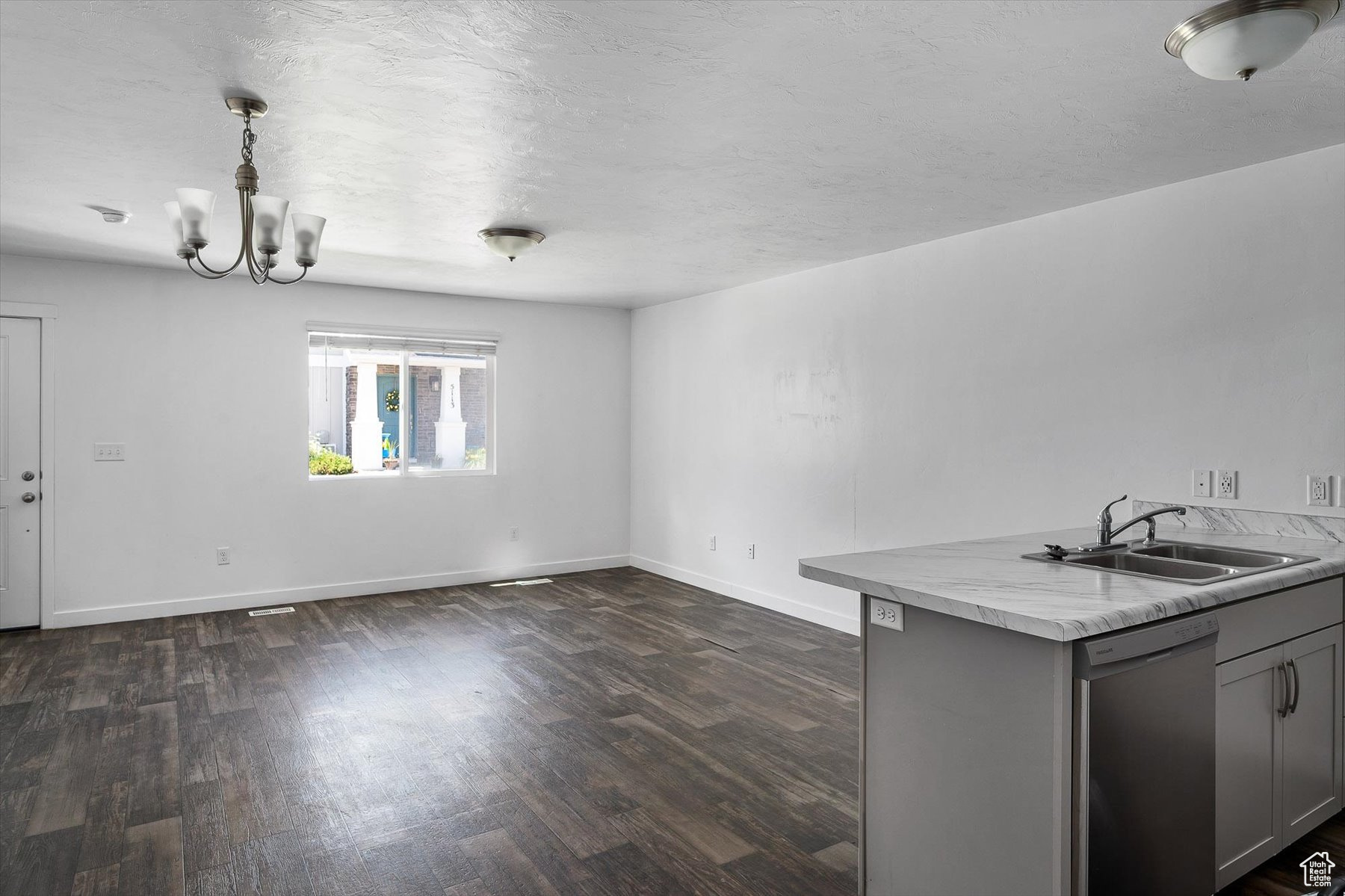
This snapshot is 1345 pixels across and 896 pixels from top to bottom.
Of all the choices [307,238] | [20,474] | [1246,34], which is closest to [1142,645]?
[1246,34]

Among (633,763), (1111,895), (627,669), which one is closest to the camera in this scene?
(1111,895)

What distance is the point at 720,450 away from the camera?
616 cm

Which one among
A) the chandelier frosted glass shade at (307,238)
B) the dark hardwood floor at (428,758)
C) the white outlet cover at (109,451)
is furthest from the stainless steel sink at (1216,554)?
Answer: the white outlet cover at (109,451)

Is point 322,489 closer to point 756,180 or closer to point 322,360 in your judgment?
point 322,360

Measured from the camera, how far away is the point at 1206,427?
322cm

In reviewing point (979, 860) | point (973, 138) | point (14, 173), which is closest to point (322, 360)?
point (14, 173)

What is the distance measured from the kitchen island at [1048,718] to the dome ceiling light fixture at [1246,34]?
4.62 ft

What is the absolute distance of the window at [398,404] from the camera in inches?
236

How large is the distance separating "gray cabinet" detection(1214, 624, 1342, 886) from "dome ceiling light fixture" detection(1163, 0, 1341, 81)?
1635 millimetres

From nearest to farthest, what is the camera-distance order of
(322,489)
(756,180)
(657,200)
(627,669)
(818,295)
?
(756,180)
(657,200)
(627,669)
(818,295)
(322,489)

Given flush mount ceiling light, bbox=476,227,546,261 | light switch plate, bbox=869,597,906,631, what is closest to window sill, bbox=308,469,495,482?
flush mount ceiling light, bbox=476,227,546,261

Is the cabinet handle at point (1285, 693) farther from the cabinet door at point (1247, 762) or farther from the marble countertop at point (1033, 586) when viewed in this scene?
the marble countertop at point (1033, 586)

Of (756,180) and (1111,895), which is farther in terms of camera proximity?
(756,180)

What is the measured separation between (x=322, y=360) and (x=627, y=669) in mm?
3582
